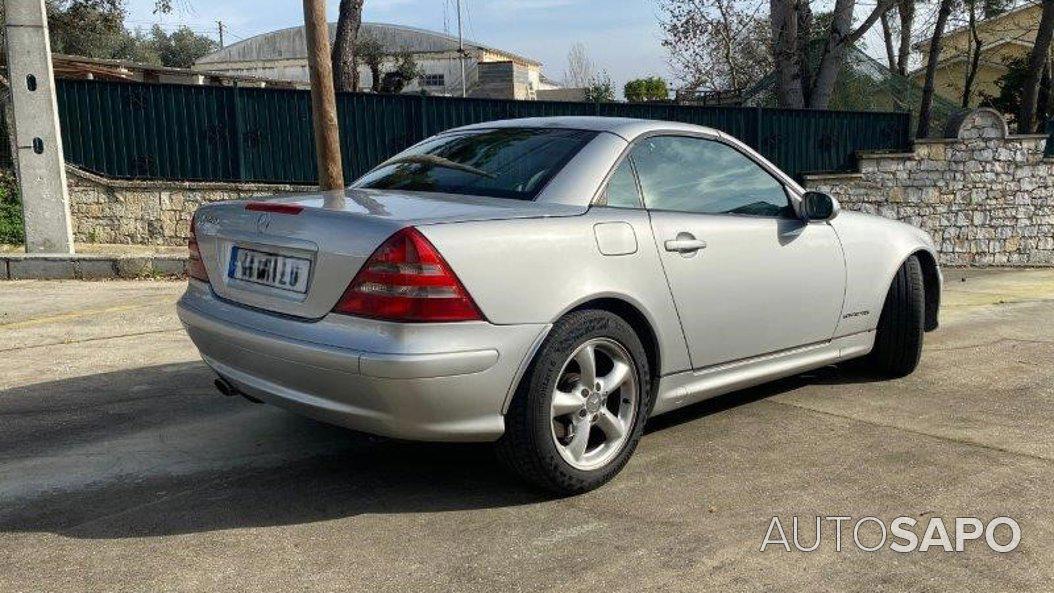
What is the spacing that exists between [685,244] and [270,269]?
5.67 ft

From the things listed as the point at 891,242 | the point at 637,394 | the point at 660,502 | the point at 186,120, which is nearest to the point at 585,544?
the point at 660,502

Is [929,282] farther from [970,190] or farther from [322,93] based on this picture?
[970,190]

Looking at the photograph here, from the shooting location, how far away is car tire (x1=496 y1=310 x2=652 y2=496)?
331cm

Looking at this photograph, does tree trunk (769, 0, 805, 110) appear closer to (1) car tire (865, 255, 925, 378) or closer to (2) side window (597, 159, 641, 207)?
(1) car tire (865, 255, 925, 378)

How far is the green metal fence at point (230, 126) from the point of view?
1172 cm

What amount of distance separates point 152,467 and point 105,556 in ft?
3.02

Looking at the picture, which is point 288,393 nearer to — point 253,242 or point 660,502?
point 253,242

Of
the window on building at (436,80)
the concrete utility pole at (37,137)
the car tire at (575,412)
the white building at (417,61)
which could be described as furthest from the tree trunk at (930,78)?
the window on building at (436,80)

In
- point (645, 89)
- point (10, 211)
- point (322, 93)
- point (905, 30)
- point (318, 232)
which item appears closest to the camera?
point (318, 232)

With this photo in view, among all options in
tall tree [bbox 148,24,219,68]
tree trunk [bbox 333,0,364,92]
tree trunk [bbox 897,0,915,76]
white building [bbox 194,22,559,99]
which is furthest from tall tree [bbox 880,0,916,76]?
tall tree [bbox 148,24,219,68]

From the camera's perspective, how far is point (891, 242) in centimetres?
518

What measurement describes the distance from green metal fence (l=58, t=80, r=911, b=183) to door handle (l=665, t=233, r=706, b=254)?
9120 mm

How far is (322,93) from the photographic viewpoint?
9.96 metres

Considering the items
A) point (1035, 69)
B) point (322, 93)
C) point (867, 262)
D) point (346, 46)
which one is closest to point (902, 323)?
point (867, 262)
